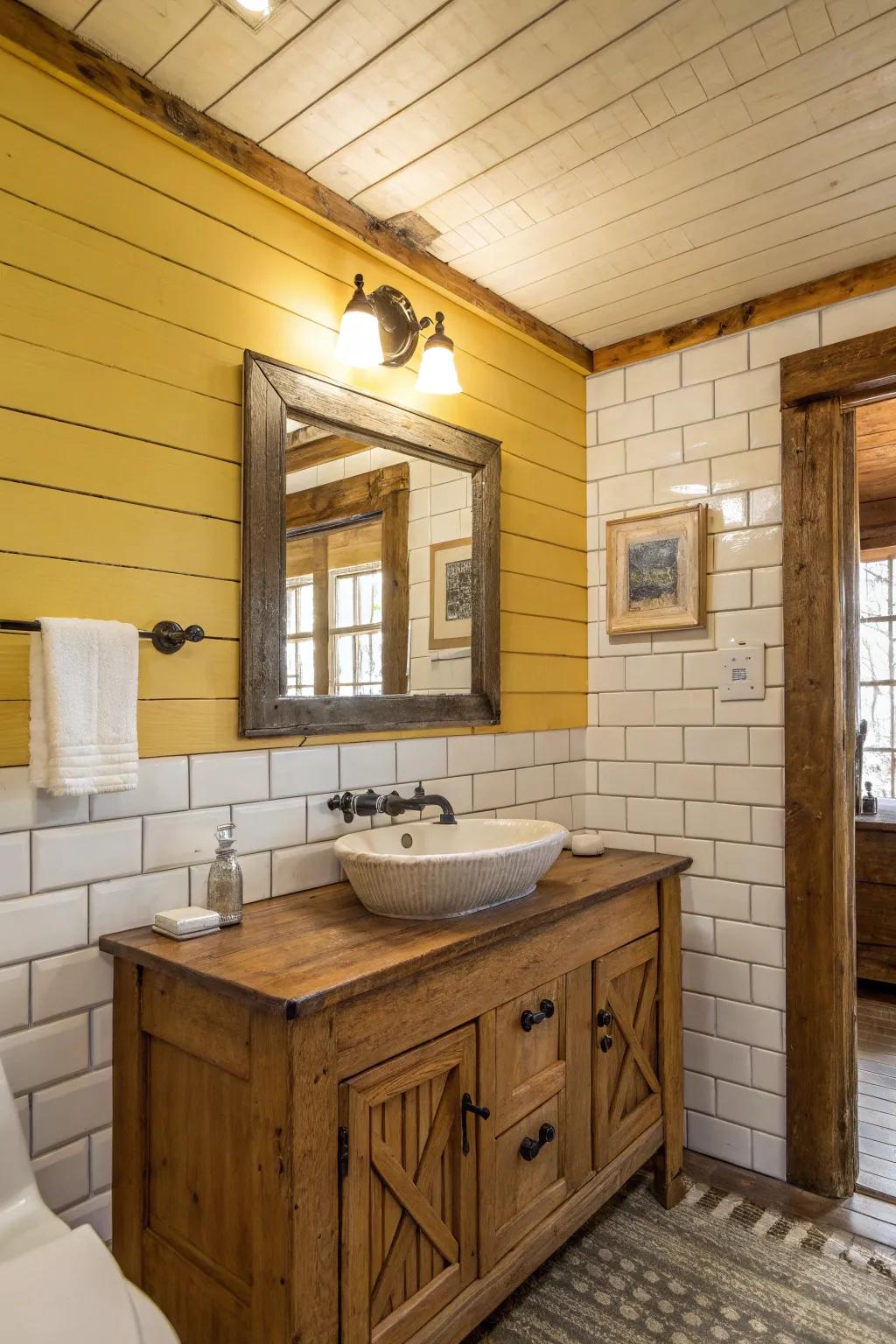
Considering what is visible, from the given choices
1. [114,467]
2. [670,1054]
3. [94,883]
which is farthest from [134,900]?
[670,1054]

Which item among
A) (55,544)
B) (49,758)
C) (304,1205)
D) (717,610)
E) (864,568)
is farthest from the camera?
(864,568)

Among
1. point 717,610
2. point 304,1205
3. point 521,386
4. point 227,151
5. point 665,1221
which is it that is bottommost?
point 665,1221

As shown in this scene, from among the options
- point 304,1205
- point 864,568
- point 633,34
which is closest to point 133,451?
point 633,34

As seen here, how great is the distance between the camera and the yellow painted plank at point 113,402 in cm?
143

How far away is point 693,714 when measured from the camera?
8.26ft

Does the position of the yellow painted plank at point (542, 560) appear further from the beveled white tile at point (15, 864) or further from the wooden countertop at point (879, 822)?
the wooden countertop at point (879, 822)

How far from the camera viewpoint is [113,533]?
155cm

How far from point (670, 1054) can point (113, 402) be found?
2068 mm

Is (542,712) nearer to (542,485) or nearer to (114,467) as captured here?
(542,485)

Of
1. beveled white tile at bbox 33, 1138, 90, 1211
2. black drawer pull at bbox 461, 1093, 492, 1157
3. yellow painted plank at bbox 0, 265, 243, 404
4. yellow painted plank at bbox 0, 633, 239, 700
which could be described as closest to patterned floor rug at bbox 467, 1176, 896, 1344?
black drawer pull at bbox 461, 1093, 492, 1157

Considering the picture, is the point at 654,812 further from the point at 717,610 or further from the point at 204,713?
the point at 204,713

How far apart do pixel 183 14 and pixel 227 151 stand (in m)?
0.30

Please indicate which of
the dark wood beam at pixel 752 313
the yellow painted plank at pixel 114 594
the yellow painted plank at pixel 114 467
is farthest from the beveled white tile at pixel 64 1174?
the dark wood beam at pixel 752 313

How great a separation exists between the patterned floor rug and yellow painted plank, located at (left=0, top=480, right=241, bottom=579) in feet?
5.60
